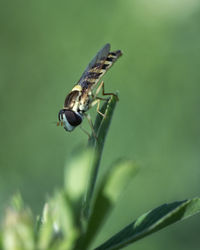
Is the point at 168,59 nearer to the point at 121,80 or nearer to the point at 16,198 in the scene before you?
the point at 121,80

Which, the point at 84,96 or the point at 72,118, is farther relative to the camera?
the point at 84,96

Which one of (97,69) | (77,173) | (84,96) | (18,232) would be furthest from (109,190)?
(97,69)

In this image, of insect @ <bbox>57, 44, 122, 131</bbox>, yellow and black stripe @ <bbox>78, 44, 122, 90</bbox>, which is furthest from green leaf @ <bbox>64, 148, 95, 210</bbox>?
yellow and black stripe @ <bbox>78, 44, 122, 90</bbox>

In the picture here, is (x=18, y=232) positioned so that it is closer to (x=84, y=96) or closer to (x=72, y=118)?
(x=72, y=118)

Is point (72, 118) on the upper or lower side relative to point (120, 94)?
lower

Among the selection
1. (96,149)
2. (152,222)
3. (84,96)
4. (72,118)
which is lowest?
(152,222)

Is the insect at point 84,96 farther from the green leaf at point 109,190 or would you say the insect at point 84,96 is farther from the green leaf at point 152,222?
the green leaf at point 109,190
